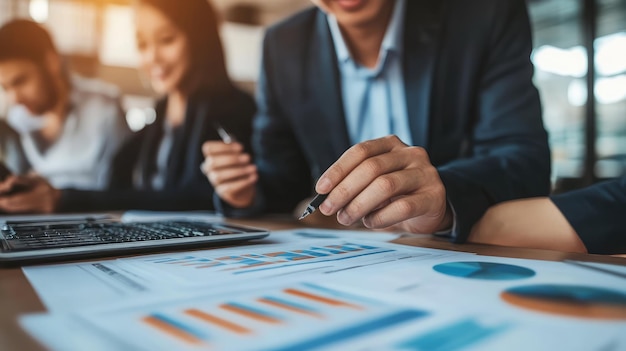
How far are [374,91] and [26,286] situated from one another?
923 mm

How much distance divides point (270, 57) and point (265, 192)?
1.24 feet

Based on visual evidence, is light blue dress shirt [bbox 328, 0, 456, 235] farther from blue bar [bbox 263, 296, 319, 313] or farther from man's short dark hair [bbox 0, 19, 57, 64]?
man's short dark hair [bbox 0, 19, 57, 64]

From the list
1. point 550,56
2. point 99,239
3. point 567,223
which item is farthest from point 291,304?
point 550,56

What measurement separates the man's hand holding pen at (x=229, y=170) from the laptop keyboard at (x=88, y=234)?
1.21 feet

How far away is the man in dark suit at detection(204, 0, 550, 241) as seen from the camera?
24.1 inches

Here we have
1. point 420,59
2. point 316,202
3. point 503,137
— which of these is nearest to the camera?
point 316,202

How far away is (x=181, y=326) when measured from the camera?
0.81 ft

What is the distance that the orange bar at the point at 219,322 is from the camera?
238 millimetres

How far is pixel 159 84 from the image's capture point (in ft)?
4.96

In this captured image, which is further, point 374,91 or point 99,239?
point 374,91

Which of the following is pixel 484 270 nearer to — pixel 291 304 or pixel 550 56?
pixel 291 304

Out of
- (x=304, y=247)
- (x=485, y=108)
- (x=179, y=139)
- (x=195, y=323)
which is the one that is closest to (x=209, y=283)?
(x=195, y=323)

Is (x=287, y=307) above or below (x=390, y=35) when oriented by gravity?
below

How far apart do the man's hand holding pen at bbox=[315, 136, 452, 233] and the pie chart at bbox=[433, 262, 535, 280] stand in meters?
0.11
